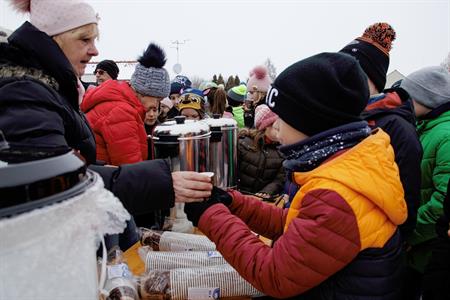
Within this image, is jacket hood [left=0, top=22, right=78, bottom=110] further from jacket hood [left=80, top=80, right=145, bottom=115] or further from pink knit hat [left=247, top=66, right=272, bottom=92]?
pink knit hat [left=247, top=66, right=272, bottom=92]

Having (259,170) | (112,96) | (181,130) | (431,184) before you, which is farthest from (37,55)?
(431,184)

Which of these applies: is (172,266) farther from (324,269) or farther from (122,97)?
(122,97)

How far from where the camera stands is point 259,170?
9.26 ft

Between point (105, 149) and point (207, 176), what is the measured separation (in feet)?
4.39

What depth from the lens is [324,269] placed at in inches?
36.0

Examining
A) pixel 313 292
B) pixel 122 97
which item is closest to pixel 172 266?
pixel 313 292

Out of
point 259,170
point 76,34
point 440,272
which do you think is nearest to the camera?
point 440,272

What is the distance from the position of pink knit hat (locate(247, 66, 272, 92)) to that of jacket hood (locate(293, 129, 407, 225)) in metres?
3.62

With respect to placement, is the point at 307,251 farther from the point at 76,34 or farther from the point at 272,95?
the point at 76,34

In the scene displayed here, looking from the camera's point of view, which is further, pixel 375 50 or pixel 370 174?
pixel 375 50

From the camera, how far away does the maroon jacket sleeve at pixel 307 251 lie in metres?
0.89

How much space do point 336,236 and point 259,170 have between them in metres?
1.93

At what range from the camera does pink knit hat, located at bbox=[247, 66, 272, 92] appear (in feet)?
15.2

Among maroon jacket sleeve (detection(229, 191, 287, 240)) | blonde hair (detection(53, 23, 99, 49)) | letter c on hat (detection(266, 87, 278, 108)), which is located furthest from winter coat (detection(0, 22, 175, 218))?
letter c on hat (detection(266, 87, 278, 108))
